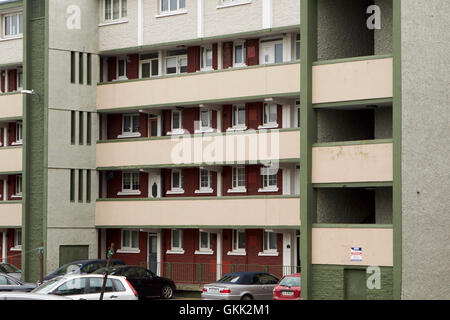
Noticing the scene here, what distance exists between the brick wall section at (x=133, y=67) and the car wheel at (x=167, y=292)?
12959mm

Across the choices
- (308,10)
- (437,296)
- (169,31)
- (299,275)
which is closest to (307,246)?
(299,275)

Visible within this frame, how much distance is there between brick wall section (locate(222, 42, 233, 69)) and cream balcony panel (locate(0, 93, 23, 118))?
11103mm

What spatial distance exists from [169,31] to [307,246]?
15823 mm

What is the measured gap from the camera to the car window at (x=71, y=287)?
84.5 feet

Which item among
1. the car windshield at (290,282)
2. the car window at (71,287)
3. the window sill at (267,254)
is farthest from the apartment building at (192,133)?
the car window at (71,287)

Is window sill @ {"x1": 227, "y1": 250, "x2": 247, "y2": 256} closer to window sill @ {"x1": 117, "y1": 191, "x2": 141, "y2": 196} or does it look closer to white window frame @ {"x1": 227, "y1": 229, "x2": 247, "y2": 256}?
white window frame @ {"x1": 227, "y1": 229, "x2": 247, "y2": 256}

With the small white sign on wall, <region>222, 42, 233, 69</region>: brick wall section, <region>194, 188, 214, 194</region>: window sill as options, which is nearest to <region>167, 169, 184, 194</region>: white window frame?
<region>194, 188, 214, 194</region>: window sill

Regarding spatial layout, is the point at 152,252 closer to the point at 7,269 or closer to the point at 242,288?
the point at 7,269

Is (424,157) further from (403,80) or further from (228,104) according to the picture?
(228,104)

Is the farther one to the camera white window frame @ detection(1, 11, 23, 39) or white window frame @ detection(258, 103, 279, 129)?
white window frame @ detection(1, 11, 23, 39)

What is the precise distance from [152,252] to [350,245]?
16.2 m

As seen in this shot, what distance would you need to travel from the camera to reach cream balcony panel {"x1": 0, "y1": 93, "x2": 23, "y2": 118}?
46.2 meters
